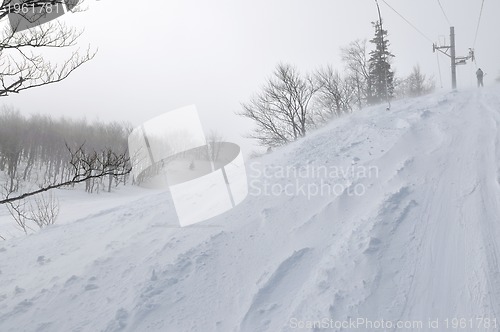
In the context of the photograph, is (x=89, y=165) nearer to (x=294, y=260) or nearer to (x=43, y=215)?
(x=294, y=260)

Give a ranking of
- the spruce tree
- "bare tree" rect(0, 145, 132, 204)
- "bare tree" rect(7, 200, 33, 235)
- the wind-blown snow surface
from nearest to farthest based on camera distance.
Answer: the wind-blown snow surface
"bare tree" rect(0, 145, 132, 204)
"bare tree" rect(7, 200, 33, 235)
the spruce tree

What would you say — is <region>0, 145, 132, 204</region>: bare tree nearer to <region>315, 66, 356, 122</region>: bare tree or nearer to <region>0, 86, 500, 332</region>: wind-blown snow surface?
<region>0, 86, 500, 332</region>: wind-blown snow surface

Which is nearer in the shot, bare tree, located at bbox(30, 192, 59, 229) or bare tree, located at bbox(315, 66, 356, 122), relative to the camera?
bare tree, located at bbox(30, 192, 59, 229)

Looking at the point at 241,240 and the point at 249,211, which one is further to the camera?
the point at 249,211

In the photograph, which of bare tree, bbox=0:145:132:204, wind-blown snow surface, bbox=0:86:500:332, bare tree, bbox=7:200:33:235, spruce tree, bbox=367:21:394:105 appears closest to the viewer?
wind-blown snow surface, bbox=0:86:500:332

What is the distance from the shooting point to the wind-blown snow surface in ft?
11.0

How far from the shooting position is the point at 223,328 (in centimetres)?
344

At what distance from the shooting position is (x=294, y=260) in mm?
4266

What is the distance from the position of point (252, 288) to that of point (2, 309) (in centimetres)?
361

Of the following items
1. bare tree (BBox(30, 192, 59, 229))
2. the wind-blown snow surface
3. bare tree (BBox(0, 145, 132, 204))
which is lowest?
bare tree (BBox(30, 192, 59, 229))

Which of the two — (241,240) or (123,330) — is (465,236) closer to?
(241,240)

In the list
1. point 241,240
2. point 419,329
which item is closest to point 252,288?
point 241,240

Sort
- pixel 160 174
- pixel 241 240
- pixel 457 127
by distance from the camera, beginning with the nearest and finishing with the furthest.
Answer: pixel 241 240, pixel 457 127, pixel 160 174

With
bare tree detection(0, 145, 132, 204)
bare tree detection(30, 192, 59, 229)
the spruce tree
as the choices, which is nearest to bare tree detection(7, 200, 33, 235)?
bare tree detection(30, 192, 59, 229)
